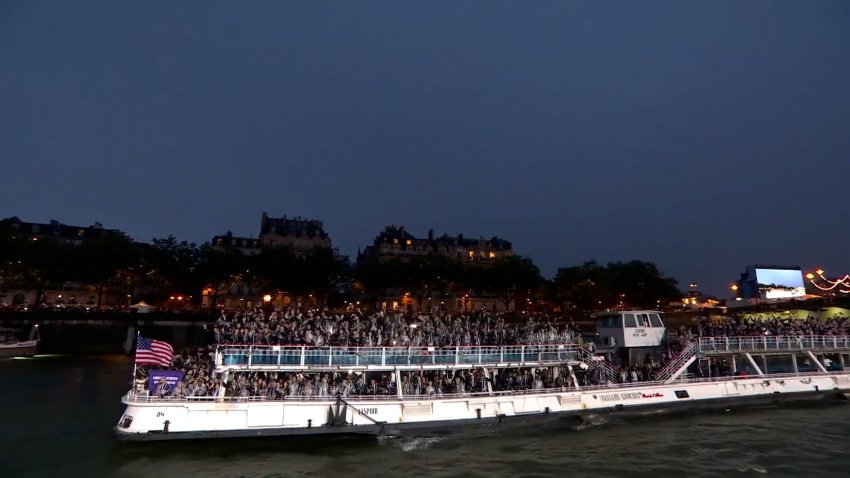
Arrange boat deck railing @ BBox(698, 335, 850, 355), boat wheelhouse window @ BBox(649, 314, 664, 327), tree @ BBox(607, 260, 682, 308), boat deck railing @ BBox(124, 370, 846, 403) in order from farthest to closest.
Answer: tree @ BBox(607, 260, 682, 308), boat wheelhouse window @ BBox(649, 314, 664, 327), boat deck railing @ BBox(698, 335, 850, 355), boat deck railing @ BBox(124, 370, 846, 403)

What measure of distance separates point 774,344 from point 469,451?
27234 mm

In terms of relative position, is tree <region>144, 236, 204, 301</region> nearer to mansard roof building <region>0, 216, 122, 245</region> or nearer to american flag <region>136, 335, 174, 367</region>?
mansard roof building <region>0, 216, 122, 245</region>

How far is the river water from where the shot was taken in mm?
19875

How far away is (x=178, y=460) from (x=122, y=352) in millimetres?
52826

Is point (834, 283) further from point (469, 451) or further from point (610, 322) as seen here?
point (469, 451)

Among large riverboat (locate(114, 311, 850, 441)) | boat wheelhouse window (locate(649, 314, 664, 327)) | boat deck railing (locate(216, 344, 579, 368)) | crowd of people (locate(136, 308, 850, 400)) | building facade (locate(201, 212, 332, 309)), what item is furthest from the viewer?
building facade (locate(201, 212, 332, 309))

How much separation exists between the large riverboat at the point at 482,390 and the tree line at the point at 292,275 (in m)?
65.9

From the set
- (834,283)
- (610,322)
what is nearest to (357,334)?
(610,322)

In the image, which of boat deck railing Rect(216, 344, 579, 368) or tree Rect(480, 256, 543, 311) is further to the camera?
tree Rect(480, 256, 543, 311)

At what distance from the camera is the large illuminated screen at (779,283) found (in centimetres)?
9006

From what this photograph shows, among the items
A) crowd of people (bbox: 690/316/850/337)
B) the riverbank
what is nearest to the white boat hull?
crowd of people (bbox: 690/316/850/337)

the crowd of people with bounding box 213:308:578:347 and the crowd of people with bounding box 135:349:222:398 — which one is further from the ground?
the crowd of people with bounding box 213:308:578:347

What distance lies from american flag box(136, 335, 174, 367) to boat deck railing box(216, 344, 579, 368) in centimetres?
251

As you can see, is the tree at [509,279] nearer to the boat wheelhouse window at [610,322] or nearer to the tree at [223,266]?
the tree at [223,266]
